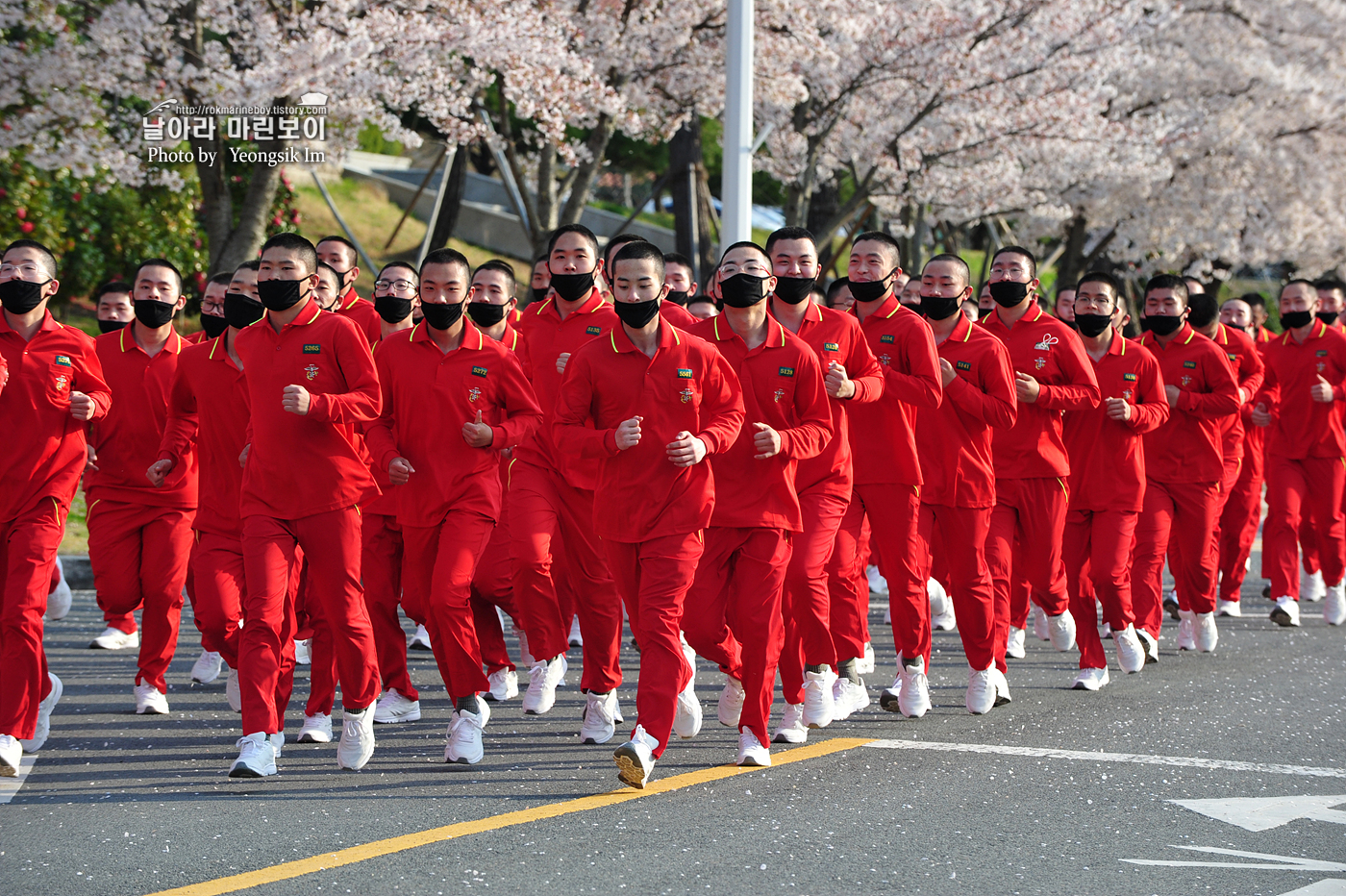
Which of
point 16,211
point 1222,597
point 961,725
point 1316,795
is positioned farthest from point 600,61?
point 1316,795

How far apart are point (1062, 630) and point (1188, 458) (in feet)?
4.81

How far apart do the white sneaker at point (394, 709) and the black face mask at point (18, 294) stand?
2481 millimetres

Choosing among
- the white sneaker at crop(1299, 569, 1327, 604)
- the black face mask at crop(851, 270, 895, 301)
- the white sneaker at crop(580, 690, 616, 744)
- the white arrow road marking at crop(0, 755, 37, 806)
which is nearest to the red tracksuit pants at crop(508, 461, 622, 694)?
the white sneaker at crop(580, 690, 616, 744)

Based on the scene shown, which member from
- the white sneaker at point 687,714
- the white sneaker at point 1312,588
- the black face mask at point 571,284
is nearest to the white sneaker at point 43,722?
the white sneaker at point 687,714

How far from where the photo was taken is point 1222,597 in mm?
11578

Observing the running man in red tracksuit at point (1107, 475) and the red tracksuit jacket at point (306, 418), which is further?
the running man in red tracksuit at point (1107, 475)

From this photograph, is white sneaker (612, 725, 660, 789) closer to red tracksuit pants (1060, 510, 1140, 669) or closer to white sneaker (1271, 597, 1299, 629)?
red tracksuit pants (1060, 510, 1140, 669)

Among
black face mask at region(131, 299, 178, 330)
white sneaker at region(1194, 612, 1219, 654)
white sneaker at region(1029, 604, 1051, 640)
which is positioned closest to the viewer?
black face mask at region(131, 299, 178, 330)

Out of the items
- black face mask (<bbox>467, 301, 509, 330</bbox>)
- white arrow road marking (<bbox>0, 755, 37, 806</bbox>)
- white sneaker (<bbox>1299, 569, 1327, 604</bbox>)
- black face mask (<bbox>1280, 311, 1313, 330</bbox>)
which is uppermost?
black face mask (<bbox>1280, 311, 1313, 330</bbox>)

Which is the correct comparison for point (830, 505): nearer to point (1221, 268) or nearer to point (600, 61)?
point (600, 61)

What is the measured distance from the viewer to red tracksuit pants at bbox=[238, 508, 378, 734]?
6.48 metres

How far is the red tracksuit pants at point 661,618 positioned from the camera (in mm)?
6129

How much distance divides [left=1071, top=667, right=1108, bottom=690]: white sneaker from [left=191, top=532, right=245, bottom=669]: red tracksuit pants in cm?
444

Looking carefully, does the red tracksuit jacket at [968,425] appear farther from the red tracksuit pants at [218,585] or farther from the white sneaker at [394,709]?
the red tracksuit pants at [218,585]
